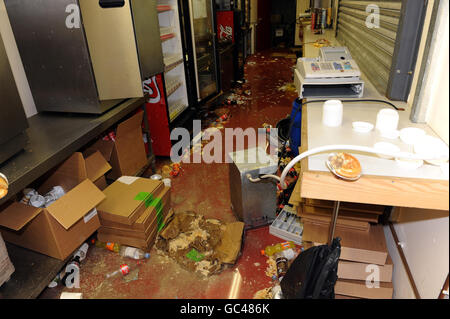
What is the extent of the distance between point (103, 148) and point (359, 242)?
1.94 metres

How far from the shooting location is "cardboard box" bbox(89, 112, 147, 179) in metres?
2.38

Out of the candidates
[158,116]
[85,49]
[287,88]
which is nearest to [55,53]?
[85,49]

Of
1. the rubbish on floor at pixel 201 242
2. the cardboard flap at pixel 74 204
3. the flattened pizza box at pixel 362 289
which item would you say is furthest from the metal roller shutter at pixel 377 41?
the cardboard flap at pixel 74 204

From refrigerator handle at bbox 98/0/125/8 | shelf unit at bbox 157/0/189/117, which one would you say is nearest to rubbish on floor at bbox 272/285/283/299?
refrigerator handle at bbox 98/0/125/8

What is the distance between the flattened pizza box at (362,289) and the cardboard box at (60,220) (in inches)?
57.1

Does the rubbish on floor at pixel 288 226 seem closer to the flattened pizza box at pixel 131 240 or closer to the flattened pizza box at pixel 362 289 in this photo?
the flattened pizza box at pixel 362 289

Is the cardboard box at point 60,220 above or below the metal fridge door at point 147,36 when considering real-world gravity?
below

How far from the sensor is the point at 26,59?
7.15ft

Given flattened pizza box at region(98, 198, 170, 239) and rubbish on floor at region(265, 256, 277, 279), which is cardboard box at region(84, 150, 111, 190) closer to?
flattened pizza box at region(98, 198, 170, 239)

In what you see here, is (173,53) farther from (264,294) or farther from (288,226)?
(264,294)

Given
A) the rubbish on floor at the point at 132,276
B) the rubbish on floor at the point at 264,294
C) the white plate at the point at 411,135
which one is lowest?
the rubbish on floor at the point at 264,294

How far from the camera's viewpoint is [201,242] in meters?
2.04

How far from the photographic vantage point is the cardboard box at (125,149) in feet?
7.81

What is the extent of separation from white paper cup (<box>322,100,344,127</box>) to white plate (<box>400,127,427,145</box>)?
0.89 ft
